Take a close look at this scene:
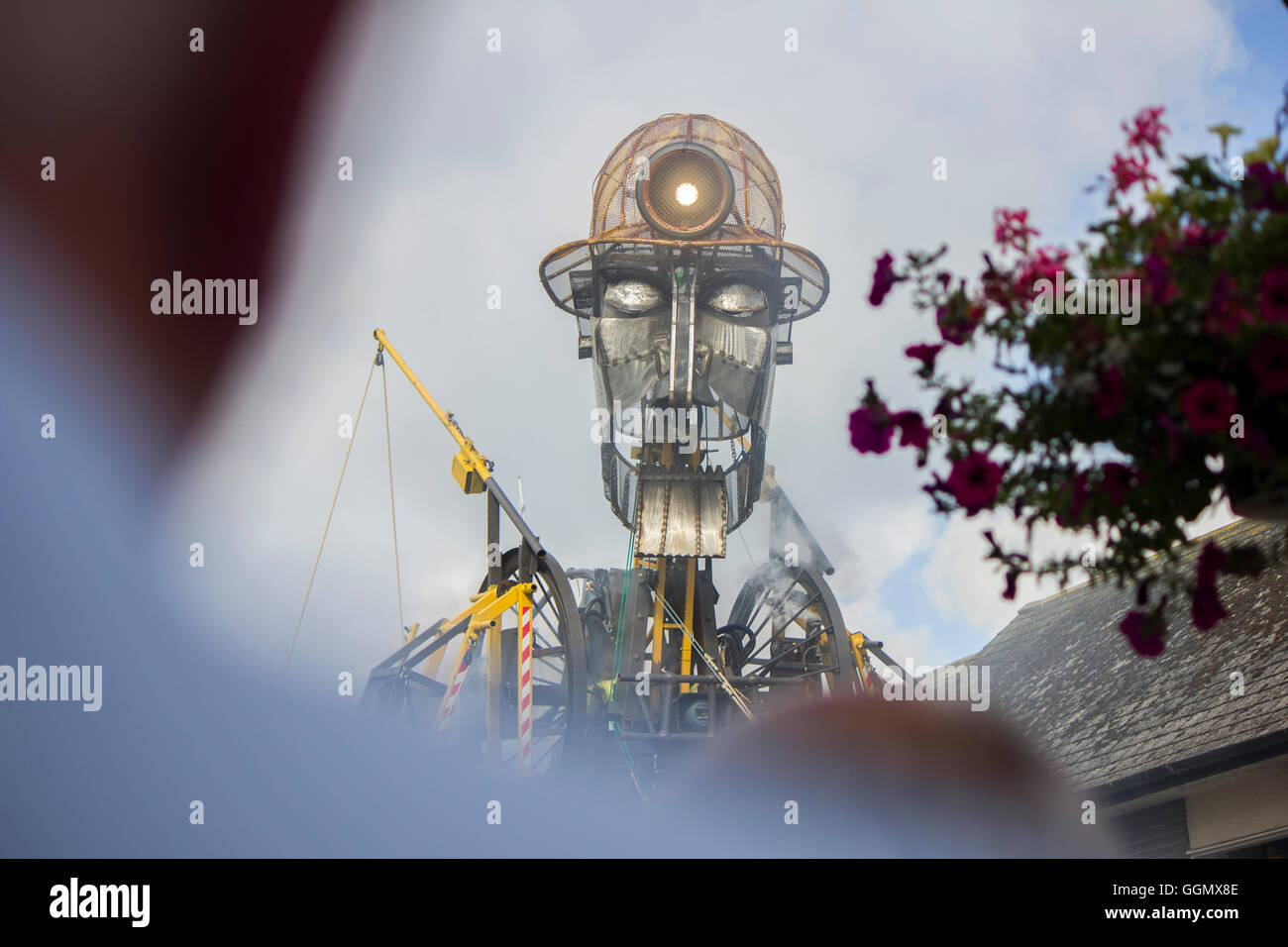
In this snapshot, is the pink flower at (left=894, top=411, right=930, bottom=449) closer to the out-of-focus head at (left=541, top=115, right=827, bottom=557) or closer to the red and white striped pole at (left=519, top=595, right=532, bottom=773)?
the red and white striped pole at (left=519, top=595, right=532, bottom=773)

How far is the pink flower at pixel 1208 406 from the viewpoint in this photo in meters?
2.13

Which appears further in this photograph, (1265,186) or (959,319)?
(959,319)

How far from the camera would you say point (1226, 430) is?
2.26 meters

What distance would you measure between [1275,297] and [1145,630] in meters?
0.68

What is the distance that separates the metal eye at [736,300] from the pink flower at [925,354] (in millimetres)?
11977

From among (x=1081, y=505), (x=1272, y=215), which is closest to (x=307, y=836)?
(x=1081, y=505)

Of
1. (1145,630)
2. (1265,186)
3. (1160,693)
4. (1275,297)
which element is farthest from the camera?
(1160,693)

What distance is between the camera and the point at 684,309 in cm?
1427

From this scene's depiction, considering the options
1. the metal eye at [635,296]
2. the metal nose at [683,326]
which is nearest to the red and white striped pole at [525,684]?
the metal nose at [683,326]

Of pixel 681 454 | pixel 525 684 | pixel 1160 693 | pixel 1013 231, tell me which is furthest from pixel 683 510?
pixel 1013 231

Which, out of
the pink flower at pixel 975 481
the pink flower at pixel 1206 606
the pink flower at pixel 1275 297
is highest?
the pink flower at pixel 1275 297

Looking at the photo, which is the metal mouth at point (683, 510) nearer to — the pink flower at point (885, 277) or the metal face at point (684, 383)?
the metal face at point (684, 383)

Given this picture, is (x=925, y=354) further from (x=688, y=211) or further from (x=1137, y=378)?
(x=688, y=211)

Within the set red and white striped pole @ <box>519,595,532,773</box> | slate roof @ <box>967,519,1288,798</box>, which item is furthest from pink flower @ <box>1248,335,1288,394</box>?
red and white striped pole @ <box>519,595,532,773</box>
